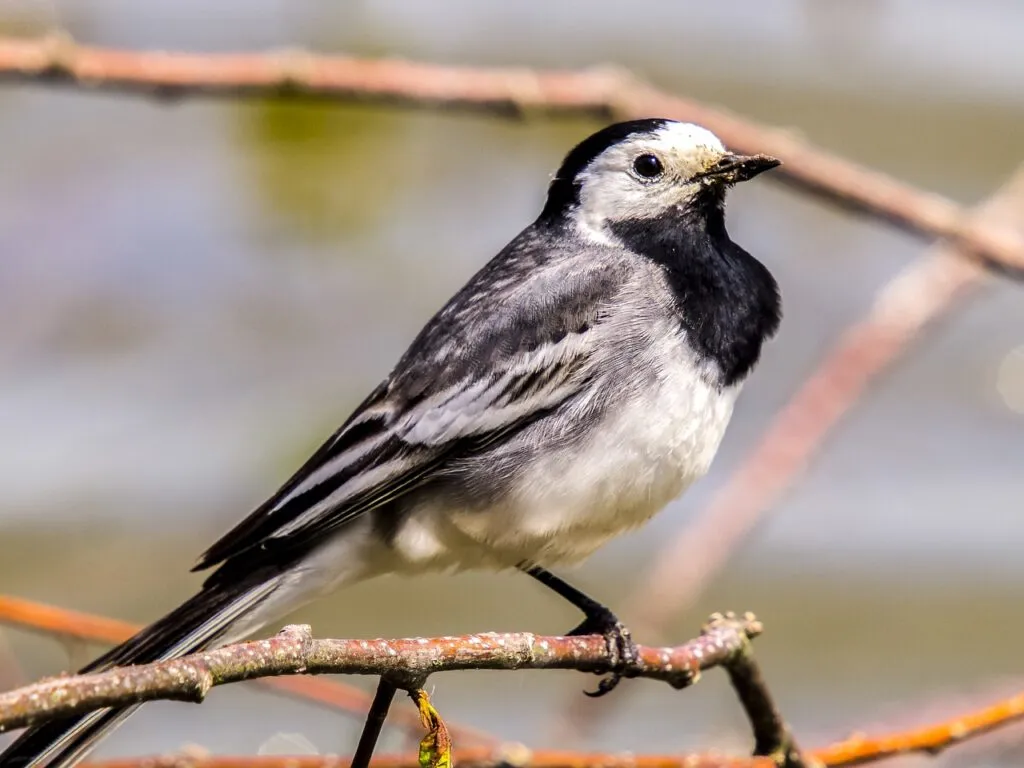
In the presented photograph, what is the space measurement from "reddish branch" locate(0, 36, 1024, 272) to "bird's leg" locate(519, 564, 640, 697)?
0.96m

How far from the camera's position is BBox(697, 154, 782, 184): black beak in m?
3.15

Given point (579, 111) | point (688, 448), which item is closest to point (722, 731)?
point (688, 448)

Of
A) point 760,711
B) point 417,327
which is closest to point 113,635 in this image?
point 760,711

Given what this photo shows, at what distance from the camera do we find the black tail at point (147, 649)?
234cm

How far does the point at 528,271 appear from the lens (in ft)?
10.7

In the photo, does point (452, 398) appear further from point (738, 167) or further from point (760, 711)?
point (760, 711)

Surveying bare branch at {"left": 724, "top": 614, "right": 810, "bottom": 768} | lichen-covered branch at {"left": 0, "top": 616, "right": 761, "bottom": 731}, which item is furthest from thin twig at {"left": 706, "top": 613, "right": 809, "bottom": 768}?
lichen-covered branch at {"left": 0, "top": 616, "right": 761, "bottom": 731}

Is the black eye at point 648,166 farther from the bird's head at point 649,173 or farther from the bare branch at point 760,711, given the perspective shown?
the bare branch at point 760,711

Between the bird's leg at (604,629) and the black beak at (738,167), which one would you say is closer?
the bird's leg at (604,629)

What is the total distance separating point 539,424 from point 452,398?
6.7 inches

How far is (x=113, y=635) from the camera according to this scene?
2705mm

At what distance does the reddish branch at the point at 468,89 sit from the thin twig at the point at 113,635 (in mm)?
1053

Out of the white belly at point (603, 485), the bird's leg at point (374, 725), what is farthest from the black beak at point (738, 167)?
the bird's leg at point (374, 725)

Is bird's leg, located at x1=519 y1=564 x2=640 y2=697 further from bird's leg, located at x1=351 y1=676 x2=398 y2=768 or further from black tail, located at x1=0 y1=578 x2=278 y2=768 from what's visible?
bird's leg, located at x1=351 y1=676 x2=398 y2=768
